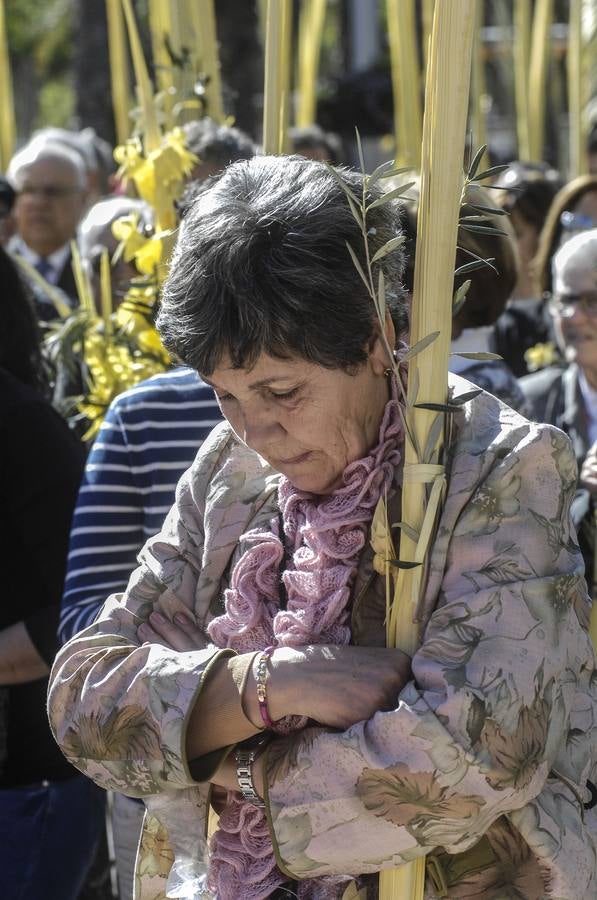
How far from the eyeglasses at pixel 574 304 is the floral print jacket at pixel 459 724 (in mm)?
1796

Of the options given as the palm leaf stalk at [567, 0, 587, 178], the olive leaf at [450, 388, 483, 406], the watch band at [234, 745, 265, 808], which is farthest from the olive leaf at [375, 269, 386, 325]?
the palm leaf stalk at [567, 0, 587, 178]

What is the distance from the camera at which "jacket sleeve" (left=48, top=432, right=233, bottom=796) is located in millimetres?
1609

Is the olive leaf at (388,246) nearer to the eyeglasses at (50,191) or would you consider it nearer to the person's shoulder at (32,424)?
the person's shoulder at (32,424)

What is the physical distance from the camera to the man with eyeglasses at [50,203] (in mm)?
5719

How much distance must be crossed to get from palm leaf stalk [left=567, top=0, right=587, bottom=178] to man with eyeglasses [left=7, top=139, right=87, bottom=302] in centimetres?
216

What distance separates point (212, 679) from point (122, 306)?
1.44 m

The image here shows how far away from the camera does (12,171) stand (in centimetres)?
577

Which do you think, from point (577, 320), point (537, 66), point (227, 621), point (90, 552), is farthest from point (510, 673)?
point (537, 66)

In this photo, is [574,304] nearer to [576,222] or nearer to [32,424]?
[576,222]

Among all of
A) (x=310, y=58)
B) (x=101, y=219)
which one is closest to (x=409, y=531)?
(x=101, y=219)

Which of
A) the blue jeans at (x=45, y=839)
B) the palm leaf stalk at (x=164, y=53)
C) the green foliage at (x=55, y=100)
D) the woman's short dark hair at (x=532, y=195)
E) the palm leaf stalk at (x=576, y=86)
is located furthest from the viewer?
the green foliage at (x=55, y=100)

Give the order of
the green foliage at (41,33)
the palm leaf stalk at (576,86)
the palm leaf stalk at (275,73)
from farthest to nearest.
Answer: the green foliage at (41,33), the palm leaf stalk at (576,86), the palm leaf stalk at (275,73)

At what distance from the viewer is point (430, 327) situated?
1.57m

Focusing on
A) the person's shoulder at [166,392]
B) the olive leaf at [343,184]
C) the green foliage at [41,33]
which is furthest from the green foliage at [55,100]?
the olive leaf at [343,184]
